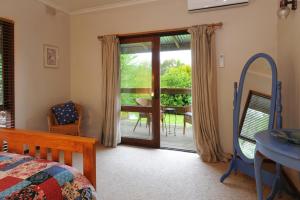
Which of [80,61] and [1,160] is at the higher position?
[80,61]

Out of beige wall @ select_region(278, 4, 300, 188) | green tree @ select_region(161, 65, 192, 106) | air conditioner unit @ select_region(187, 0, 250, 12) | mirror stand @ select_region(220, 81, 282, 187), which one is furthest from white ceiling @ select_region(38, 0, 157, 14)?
mirror stand @ select_region(220, 81, 282, 187)

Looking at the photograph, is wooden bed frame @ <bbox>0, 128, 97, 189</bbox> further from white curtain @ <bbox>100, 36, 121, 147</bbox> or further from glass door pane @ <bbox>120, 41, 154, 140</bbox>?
glass door pane @ <bbox>120, 41, 154, 140</bbox>

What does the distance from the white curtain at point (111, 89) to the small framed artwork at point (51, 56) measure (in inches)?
35.6

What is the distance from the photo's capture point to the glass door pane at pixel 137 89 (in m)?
3.65

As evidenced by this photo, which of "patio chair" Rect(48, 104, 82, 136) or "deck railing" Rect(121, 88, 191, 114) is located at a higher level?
"deck railing" Rect(121, 88, 191, 114)

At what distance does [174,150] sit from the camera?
11.5 feet

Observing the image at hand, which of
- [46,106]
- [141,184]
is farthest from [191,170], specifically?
[46,106]

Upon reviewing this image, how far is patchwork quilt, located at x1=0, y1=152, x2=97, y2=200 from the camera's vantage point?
3.36ft

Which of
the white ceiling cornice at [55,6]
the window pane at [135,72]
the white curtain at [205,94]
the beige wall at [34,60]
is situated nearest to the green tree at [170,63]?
the window pane at [135,72]

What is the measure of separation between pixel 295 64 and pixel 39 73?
3.69 meters

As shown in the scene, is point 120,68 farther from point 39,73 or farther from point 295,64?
point 295,64

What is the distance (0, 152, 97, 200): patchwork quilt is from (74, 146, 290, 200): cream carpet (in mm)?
948

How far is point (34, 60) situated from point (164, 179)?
2814 millimetres

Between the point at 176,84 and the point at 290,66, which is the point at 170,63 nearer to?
the point at 176,84
